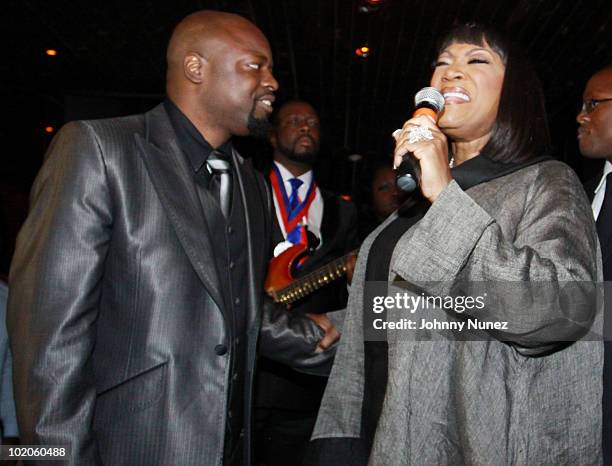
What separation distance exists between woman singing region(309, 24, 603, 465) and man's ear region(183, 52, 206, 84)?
0.88m

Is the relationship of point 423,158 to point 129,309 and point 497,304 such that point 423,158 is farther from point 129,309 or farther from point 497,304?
point 129,309

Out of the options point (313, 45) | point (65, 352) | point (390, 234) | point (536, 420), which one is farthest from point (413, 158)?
point (313, 45)

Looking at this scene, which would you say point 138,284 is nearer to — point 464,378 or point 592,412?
point 464,378

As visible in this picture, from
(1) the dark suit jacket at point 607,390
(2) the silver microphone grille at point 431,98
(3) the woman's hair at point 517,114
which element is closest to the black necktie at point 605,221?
(1) the dark suit jacket at point 607,390

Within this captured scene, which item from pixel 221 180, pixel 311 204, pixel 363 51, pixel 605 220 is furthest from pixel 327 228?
pixel 363 51

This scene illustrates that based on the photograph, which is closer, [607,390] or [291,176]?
[607,390]

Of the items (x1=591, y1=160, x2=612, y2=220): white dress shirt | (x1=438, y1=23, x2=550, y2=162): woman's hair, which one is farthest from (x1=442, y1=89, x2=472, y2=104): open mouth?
(x1=591, y1=160, x2=612, y2=220): white dress shirt

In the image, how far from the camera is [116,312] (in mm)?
1738

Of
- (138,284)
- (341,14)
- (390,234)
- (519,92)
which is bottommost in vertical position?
(138,284)

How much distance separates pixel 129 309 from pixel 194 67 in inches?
36.3

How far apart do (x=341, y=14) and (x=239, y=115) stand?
12.6 ft

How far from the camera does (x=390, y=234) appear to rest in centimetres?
196

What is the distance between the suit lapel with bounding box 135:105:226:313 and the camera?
177 cm

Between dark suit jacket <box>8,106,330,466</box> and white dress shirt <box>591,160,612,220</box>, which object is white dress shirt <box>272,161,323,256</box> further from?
dark suit jacket <box>8,106,330,466</box>
